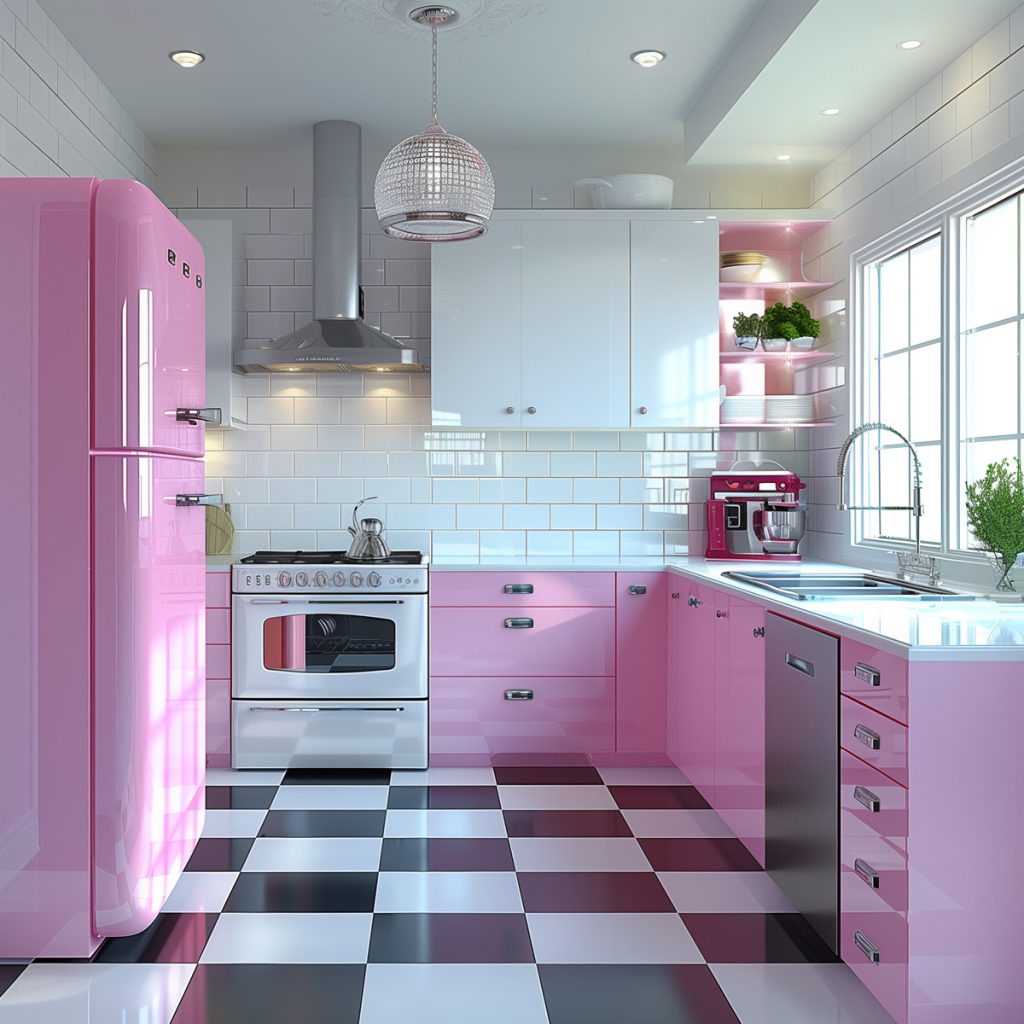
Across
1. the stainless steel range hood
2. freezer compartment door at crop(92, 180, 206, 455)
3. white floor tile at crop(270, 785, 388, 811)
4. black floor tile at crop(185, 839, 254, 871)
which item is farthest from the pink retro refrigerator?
the stainless steel range hood

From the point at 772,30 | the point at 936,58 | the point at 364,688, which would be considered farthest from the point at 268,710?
the point at 936,58

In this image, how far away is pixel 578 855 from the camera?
2955 millimetres

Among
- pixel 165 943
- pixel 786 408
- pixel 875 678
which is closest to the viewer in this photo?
pixel 875 678

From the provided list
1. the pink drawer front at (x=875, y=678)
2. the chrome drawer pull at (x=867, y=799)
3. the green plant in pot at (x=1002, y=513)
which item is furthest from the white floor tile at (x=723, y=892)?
the green plant in pot at (x=1002, y=513)

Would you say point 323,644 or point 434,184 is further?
point 323,644

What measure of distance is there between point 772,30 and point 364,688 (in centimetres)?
268

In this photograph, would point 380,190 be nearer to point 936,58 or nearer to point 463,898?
point 936,58

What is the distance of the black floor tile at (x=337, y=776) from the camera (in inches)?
146

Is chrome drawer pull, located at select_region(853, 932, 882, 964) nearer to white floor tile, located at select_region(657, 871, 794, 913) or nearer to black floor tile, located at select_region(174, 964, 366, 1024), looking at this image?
white floor tile, located at select_region(657, 871, 794, 913)

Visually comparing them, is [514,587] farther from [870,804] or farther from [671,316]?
[870,804]

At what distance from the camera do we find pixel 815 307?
426cm

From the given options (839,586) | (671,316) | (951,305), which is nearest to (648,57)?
(671,316)

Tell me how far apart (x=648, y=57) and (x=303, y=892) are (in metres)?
2.92

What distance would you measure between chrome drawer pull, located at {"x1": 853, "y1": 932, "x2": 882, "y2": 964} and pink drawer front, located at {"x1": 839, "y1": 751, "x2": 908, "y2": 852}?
0.65ft
